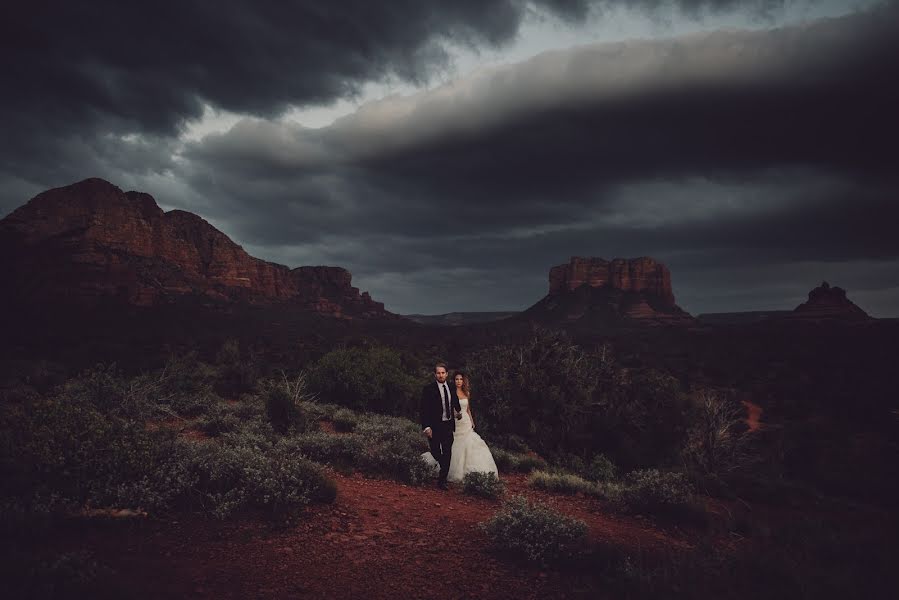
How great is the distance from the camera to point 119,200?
Result: 82375 mm

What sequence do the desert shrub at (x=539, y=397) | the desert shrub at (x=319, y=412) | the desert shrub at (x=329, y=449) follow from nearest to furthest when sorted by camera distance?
1. the desert shrub at (x=329, y=449)
2. the desert shrub at (x=319, y=412)
3. the desert shrub at (x=539, y=397)

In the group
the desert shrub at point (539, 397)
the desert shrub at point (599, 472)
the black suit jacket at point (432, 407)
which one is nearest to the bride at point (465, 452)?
the black suit jacket at point (432, 407)

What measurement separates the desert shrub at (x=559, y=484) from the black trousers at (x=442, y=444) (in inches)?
86.0

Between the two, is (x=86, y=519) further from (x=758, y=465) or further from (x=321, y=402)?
(x=758, y=465)

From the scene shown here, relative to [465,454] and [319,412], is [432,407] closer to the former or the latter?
[465,454]

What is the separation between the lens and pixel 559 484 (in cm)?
900

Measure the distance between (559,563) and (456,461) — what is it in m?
3.67

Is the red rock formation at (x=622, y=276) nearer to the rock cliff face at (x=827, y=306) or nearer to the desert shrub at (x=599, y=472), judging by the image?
the rock cliff face at (x=827, y=306)

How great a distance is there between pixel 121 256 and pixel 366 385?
75540mm

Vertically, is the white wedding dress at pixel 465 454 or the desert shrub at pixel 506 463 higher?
the white wedding dress at pixel 465 454

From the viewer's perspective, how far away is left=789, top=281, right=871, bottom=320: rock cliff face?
7038cm

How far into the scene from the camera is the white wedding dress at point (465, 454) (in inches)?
338

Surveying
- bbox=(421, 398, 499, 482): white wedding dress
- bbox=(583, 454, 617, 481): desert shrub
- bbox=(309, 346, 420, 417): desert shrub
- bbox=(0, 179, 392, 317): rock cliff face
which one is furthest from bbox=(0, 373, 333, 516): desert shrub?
bbox=(0, 179, 392, 317): rock cliff face

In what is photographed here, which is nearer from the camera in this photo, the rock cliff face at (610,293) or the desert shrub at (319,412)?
the desert shrub at (319,412)
